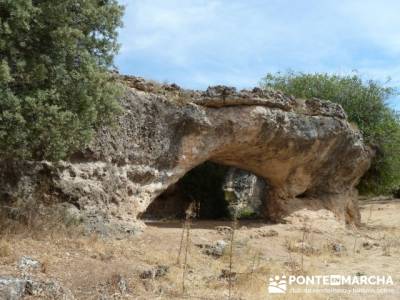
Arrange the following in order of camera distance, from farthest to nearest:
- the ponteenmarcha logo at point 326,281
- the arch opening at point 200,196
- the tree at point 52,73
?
the arch opening at point 200,196 < the ponteenmarcha logo at point 326,281 < the tree at point 52,73

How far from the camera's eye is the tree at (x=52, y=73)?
744cm

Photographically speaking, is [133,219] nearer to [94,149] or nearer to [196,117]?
[94,149]

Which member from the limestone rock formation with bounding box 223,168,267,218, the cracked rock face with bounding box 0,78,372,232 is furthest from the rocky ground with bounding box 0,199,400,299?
the limestone rock formation with bounding box 223,168,267,218

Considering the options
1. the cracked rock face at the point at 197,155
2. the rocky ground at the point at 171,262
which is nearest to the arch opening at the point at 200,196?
the cracked rock face at the point at 197,155

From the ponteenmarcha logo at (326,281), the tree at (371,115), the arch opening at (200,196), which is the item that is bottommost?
the ponteenmarcha logo at (326,281)

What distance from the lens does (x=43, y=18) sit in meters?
7.98

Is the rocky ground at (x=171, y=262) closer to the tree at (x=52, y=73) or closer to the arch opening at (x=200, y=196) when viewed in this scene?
the tree at (x=52, y=73)

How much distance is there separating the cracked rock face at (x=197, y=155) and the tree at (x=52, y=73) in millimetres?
1331

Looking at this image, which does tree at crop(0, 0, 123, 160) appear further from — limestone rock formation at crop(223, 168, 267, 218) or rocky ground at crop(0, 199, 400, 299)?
limestone rock formation at crop(223, 168, 267, 218)

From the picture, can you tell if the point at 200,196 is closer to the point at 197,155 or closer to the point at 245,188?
the point at 245,188

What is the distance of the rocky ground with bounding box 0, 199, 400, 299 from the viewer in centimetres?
693

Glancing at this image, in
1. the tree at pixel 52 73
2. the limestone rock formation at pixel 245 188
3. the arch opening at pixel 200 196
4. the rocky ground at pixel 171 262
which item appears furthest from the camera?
the limestone rock formation at pixel 245 188

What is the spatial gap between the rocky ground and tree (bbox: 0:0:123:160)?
5.22ft

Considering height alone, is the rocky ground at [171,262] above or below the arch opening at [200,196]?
below
